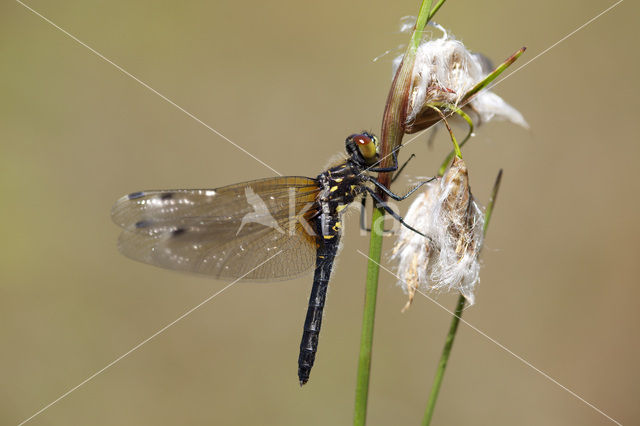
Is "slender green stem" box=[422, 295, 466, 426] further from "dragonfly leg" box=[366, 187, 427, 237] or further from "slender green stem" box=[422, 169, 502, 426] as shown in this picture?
"dragonfly leg" box=[366, 187, 427, 237]

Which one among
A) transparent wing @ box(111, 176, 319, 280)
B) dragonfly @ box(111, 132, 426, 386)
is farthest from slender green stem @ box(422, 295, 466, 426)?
transparent wing @ box(111, 176, 319, 280)

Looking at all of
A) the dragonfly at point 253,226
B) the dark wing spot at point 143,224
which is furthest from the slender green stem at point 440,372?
the dark wing spot at point 143,224

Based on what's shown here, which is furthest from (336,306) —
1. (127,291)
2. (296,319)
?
(127,291)

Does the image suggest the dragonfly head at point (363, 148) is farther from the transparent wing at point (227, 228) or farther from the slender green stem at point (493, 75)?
the slender green stem at point (493, 75)

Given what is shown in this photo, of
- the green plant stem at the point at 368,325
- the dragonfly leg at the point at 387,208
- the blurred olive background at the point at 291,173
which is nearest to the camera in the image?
the green plant stem at the point at 368,325

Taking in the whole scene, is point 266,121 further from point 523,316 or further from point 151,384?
point 523,316

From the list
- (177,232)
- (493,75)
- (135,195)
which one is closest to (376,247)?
(493,75)
